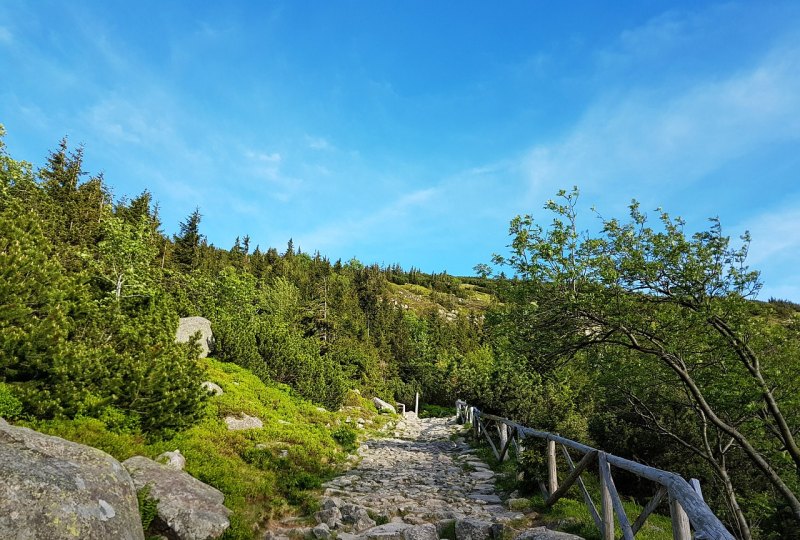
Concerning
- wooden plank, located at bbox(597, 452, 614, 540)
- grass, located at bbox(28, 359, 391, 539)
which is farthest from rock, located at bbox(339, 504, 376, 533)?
wooden plank, located at bbox(597, 452, 614, 540)

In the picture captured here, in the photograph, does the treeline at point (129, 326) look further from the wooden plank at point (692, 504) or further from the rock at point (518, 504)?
the wooden plank at point (692, 504)

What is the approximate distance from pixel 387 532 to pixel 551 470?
13.6 ft

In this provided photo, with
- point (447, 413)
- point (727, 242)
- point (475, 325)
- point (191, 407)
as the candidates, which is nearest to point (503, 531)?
point (191, 407)

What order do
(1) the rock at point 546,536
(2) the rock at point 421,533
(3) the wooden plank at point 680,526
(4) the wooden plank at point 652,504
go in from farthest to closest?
(2) the rock at point 421,533 → (1) the rock at point 546,536 → (4) the wooden plank at point 652,504 → (3) the wooden plank at point 680,526

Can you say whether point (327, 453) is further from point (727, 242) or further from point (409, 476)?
point (727, 242)

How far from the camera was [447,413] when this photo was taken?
47.8 meters

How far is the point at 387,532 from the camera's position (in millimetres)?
7219

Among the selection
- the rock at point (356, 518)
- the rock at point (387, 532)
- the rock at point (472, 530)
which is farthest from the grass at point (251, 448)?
the rock at point (472, 530)

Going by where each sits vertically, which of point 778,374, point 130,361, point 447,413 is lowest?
point 447,413

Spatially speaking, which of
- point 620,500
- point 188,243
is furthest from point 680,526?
point 188,243

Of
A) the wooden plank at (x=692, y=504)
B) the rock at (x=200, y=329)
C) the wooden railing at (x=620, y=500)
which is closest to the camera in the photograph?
the wooden plank at (x=692, y=504)

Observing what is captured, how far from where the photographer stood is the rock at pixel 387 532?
7.01m

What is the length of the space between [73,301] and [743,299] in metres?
19.5

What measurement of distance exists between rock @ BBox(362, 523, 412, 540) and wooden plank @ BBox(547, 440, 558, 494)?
3622 mm
